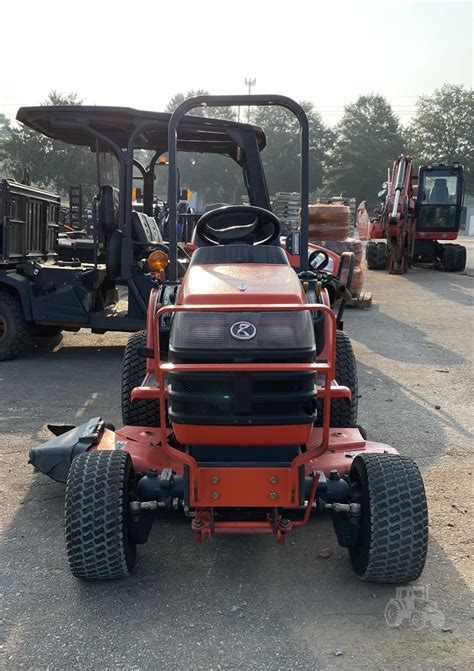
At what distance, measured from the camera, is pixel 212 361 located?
2762 millimetres

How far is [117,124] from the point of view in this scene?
22.1 ft

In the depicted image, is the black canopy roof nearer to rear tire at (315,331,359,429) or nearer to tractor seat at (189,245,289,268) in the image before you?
Answer: rear tire at (315,331,359,429)

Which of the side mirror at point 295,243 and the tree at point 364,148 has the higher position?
the tree at point 364,148

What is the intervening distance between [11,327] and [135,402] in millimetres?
3537

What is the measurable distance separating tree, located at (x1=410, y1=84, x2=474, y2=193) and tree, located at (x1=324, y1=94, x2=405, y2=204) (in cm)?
252

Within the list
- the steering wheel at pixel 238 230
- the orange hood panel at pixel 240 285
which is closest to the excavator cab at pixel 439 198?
the steering wheel at pixel 238 230

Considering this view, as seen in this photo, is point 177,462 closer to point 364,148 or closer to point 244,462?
point 244,462

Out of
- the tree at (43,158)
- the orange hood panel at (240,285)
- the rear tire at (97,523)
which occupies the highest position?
the tree at (43,158)

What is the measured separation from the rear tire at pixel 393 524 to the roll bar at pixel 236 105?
1.48m

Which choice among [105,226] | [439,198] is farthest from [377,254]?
[105,226]

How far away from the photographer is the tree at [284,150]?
2365 inches

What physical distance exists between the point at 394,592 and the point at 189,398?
1272mm

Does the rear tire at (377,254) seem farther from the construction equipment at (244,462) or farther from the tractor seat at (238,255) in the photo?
the construction equipment at (244,462)

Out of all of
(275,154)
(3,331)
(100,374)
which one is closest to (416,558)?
(100,374)
